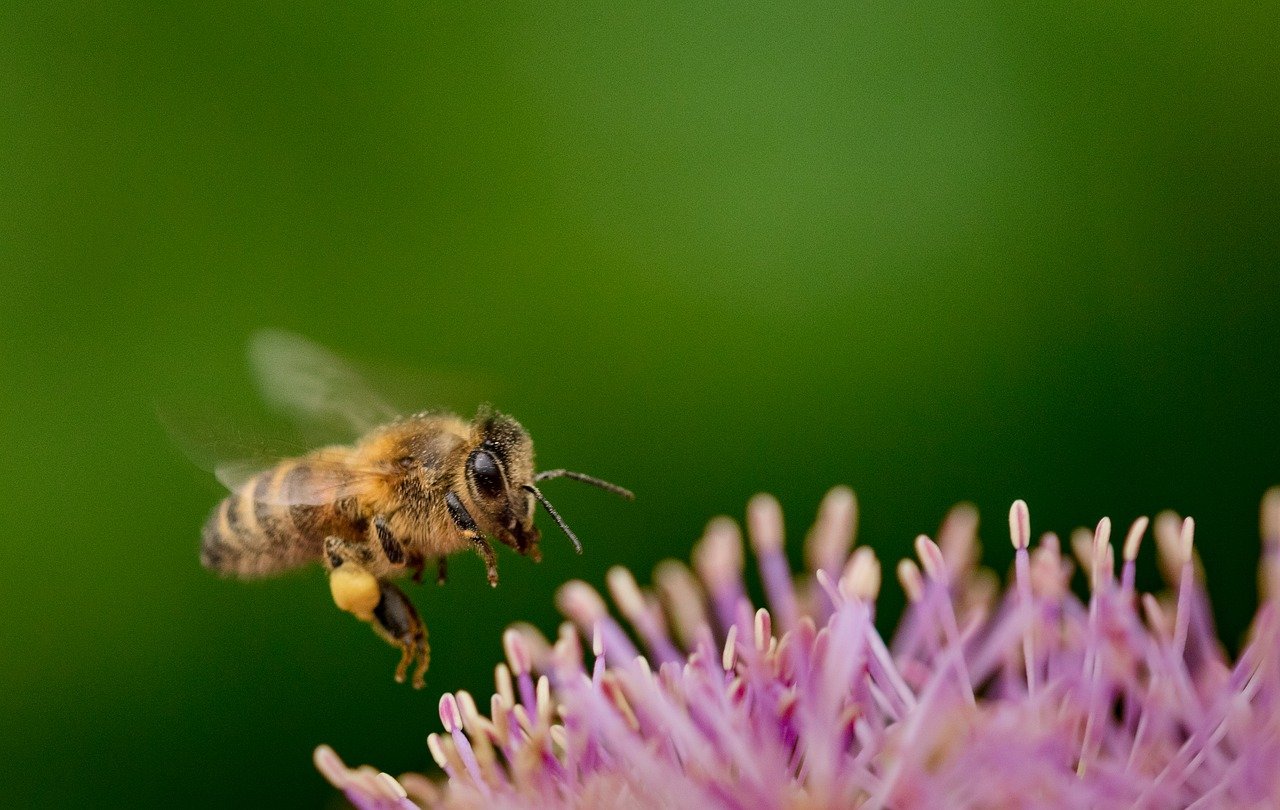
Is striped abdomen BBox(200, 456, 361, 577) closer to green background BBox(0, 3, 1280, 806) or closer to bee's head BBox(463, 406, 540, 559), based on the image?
bee's head BBox(463, 406, 540, 559)

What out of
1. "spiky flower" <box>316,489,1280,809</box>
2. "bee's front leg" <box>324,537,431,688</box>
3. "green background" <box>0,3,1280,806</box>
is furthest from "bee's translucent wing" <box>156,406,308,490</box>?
"green background" <box>0,3,1280,806</box>

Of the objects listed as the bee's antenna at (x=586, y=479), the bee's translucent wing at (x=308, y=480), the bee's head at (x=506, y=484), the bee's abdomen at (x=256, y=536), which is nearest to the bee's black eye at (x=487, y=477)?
the bee's head at (x=506, y=484)

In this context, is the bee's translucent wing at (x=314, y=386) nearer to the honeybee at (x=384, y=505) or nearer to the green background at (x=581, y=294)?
the honeybee at (x=384, y=505)

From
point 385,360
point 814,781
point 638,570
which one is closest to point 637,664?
point 814,781

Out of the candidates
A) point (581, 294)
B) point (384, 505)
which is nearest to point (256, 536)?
point (384, 505)

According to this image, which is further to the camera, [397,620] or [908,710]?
[397,620]

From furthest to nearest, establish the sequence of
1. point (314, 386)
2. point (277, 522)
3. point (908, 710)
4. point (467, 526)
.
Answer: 1. point (314, 386)
2. point (277, 522)
3. point (467, 526)
4. point (908, 710)

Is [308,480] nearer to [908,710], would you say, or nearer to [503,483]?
[503,483]
